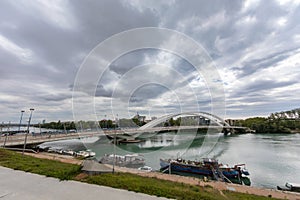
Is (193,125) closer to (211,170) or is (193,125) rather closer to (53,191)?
(211,170)

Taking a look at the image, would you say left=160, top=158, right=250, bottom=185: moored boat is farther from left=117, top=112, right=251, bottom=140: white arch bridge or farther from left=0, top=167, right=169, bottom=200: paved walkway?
left=117, top=112, right=251, bottom=140: white arch bridge

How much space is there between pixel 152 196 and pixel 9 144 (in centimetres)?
2192

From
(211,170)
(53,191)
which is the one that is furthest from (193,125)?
(53,191)

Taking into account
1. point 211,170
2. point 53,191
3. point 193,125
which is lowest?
point 211,170

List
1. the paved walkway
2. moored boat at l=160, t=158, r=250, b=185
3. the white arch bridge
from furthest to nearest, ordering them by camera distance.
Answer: the white arch bridge, moored boat at l=160, t=158, r=250, b=185, the paved walkway

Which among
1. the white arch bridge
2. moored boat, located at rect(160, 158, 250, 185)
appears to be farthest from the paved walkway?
the white arch bridge

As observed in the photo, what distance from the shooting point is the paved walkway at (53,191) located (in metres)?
3.77

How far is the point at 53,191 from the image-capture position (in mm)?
4098

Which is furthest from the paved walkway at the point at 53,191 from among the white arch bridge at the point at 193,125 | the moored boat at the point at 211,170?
the white arch bridge at the point at 193,125

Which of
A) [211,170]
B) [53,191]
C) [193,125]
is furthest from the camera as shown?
[193,125]

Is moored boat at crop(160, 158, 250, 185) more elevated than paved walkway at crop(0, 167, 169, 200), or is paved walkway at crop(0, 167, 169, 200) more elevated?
paved walkway at crop(0, 167, 169, 200)

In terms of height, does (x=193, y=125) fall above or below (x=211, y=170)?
above

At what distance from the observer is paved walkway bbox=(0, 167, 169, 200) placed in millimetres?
3769

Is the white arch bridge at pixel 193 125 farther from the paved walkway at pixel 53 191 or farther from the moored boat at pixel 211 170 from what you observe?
the paved walkway at pixel 53 191
